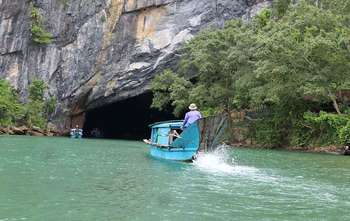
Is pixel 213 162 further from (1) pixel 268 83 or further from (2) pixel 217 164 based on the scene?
(1) pixel 268 83

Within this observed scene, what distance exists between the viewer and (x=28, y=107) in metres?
34.0

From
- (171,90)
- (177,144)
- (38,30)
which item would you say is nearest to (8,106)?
(38,30)

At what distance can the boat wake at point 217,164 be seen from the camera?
12.4 m

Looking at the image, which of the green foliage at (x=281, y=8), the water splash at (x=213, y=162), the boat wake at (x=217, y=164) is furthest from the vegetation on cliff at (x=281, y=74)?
the boat wake at (x=217, y=164)

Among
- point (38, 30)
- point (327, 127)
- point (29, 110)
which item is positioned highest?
point (38, 30)

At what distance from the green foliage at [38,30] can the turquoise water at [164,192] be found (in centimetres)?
2299

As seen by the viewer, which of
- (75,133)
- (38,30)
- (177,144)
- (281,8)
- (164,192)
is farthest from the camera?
(38,30)

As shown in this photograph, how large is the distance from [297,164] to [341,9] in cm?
1161

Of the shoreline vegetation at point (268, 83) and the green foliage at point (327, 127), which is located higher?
the shoreline vegetation at point (268, 83)

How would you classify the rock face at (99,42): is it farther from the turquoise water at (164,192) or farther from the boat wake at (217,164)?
the turquoise water at (164,192)

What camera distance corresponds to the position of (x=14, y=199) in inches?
297

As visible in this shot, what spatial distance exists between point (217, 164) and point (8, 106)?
22.0m

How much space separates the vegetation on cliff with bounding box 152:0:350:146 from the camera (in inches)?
880

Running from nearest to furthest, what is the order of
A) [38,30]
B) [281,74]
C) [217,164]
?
[217,164]
[281,74]
[38,30]
